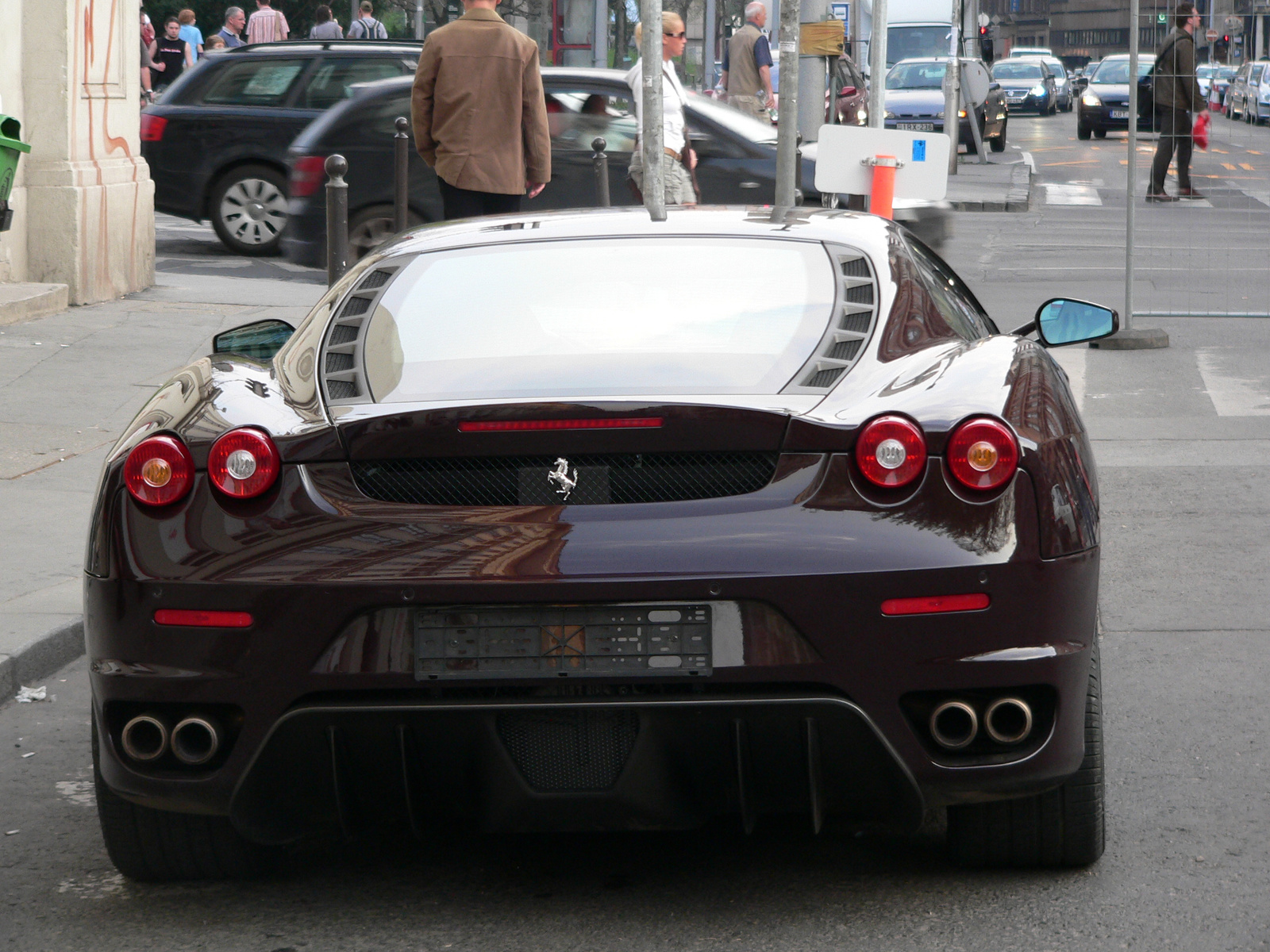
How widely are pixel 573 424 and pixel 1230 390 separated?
760 cm

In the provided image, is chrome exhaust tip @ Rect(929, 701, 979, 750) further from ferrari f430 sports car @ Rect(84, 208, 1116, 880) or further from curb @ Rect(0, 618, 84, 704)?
curb @ Rect(0, 618, 84, 704)

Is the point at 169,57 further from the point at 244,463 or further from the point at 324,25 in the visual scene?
the point at 244,463

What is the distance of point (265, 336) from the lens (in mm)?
4648

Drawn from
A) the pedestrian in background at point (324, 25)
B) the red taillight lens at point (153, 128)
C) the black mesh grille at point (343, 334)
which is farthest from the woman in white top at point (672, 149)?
the pedestrian in background at point (324, 25)

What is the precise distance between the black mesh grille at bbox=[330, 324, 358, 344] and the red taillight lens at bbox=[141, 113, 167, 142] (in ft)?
41.2

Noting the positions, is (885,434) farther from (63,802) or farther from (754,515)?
(63,802)

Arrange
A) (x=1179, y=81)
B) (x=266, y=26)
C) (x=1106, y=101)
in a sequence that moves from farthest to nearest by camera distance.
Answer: (x=1106, y=101) < (x=266, y=26) < (x=1179, y=81)

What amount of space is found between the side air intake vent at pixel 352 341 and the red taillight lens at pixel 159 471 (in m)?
0.29

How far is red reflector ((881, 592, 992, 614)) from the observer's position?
3244 mm

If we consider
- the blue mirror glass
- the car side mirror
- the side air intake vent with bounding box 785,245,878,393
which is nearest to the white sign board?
the blue mirror glass

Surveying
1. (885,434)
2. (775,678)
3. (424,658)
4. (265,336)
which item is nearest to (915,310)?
(885,434)

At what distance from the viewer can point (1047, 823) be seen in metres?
3.61

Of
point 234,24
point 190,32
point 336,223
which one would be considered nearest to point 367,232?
point 336,223

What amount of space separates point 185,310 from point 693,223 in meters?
8.52
